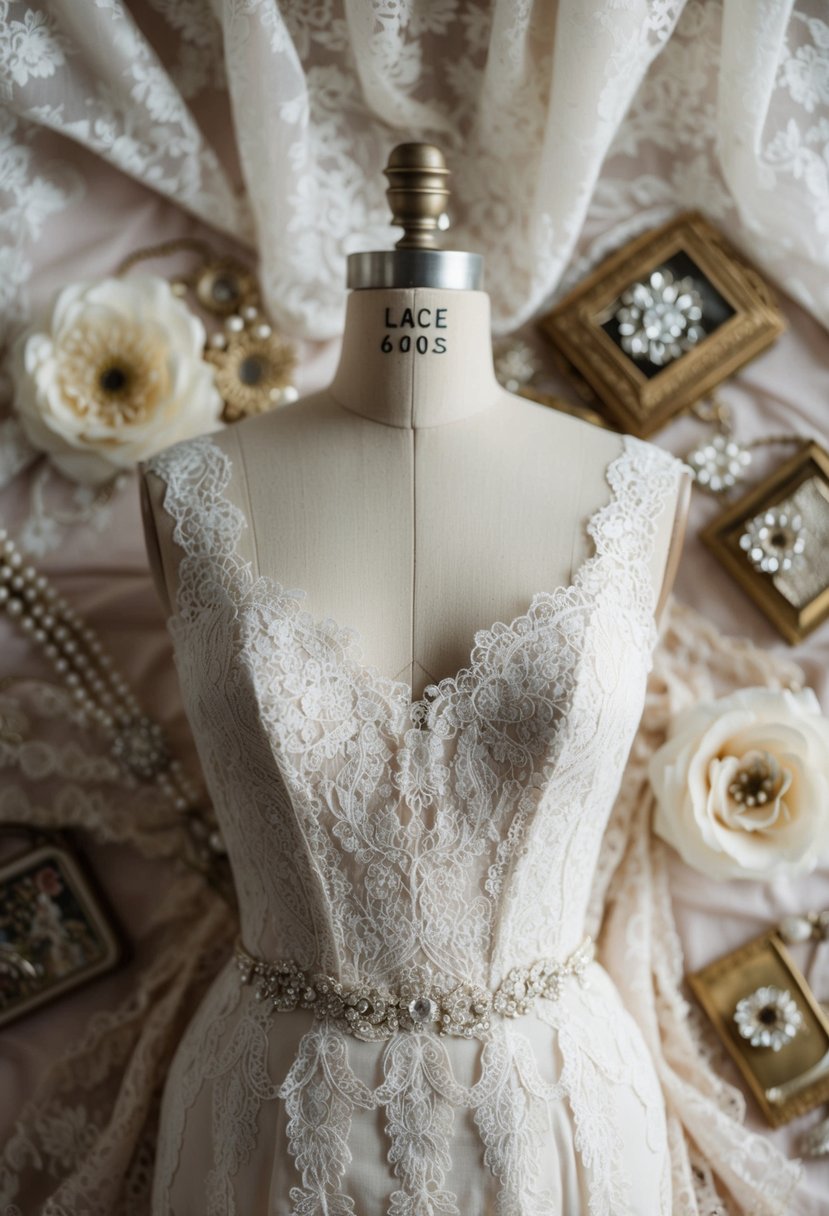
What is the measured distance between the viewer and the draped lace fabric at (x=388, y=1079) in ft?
3.50

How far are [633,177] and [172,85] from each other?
69 cm

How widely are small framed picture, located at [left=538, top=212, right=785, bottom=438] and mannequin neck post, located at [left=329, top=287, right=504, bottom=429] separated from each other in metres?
0.42

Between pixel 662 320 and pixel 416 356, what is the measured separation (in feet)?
1.88

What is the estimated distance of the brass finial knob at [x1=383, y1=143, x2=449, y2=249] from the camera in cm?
111

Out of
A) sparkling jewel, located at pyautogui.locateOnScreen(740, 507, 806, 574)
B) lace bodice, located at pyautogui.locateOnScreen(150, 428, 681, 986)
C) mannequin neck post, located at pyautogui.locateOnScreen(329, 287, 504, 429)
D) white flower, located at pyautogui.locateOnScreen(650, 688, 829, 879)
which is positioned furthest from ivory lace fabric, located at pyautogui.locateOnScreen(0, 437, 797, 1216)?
sparkling jewel, located at pyautogui.locateOnScreen(740, 507, 806, 574)

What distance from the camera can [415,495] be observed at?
1171 mm

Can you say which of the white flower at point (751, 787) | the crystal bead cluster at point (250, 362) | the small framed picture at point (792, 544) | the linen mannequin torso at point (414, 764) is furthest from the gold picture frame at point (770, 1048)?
the crystal bead cluster at point (250, 362)

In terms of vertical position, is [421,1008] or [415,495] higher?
[415,495]

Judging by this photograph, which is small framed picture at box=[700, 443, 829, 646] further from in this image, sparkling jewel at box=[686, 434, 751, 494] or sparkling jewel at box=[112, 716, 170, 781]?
sparkling jewel at box=[112, 716, 170, 781]

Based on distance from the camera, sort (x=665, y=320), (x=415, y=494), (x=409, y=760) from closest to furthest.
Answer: (x=409, y=760) < (x=415, y=494) < (x=665, y=320)

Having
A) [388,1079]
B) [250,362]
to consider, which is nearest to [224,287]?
[250,362]

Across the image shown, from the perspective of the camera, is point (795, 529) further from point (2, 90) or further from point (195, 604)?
point (2, 90)

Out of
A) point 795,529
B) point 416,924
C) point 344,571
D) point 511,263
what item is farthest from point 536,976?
point 511,263

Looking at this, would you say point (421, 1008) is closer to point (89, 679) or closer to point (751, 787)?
point (751, 787)
